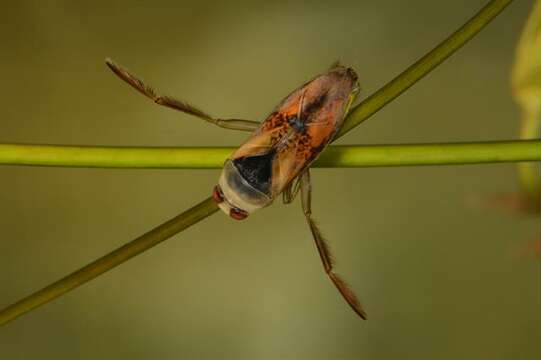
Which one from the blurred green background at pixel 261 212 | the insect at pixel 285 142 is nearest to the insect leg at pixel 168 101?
the insect at pixel 285 142

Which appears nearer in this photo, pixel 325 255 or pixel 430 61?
pixel 430 61

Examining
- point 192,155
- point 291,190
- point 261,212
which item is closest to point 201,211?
point 192,155

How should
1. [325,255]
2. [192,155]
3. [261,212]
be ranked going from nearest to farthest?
[192,155] → [325,255] → [261,212]

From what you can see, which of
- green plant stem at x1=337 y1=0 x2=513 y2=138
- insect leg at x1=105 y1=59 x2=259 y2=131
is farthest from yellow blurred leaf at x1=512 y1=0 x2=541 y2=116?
insect leg at x1=105 y1=59 x2=259 y2=131

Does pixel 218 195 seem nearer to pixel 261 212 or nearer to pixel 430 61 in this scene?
pixel 430 61

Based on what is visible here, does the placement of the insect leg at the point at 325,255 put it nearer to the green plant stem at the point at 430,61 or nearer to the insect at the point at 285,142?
the insect at the point at 285,142

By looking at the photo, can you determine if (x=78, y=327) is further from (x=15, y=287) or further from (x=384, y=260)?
(x=384, y=260)
